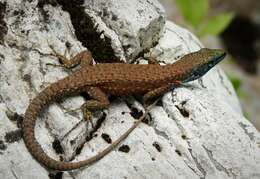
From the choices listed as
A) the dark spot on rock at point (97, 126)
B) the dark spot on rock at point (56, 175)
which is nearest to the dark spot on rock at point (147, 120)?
the dark spot on rock at point (97, 126)

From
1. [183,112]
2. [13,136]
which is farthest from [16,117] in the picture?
[183,112]

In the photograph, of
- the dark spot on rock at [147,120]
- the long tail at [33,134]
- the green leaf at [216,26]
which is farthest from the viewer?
the green leaf at [216,26]

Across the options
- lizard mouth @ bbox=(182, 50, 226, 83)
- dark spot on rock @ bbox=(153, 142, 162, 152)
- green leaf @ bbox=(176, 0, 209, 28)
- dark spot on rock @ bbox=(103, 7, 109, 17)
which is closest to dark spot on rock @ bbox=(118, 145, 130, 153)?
dark spot on rock @ bbox=(153, 142, 162, 152)

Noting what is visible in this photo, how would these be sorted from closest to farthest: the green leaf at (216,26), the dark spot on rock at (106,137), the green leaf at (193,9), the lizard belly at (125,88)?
the dark spot on rock at (106,137) → the lizard belly at (125,88) → the green leaf at (193,9) → the green leaf at (216,26)

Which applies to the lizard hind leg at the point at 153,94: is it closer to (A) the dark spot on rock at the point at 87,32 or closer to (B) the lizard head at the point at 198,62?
(B) the lizard head at the point at 198,62

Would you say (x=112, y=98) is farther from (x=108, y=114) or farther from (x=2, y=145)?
(x=2, y=145)
